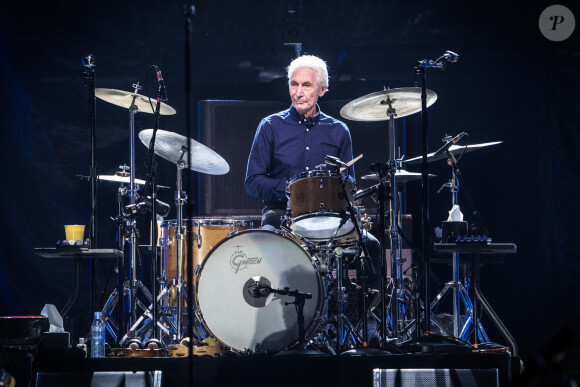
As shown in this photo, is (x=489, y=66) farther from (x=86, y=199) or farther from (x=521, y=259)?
(x=86, y=199)

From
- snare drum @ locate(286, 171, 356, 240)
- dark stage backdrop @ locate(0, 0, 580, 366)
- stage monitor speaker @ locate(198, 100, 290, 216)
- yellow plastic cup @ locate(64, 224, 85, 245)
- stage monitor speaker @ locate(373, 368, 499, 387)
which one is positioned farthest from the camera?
stage monitor speaker @ locate(198, 100, 290, 216)

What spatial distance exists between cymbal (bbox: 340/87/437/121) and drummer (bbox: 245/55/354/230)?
0.22 metres

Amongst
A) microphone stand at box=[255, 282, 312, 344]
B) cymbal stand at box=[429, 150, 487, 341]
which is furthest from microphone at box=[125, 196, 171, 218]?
cymbal stand at box=[429, 150, 487, 341]

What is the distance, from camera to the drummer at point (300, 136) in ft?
19.4

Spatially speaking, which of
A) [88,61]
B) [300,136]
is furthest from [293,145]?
[88,61]

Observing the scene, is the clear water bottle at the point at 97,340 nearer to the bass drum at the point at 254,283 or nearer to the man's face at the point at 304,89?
the bass drum at the point at 254,283

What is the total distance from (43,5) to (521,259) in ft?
17.4

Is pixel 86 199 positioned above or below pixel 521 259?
above

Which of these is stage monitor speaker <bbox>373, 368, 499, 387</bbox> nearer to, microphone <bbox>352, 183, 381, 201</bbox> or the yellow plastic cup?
microphone <bbox>352, 183, 381, 201</bbox>

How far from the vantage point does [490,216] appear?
716 centimetres

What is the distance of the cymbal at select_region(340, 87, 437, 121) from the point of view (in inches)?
221

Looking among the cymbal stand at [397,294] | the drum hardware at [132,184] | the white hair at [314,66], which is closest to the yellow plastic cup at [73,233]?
the drum hardware at [132,184]

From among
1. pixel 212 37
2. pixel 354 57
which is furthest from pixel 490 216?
pixel 212 37

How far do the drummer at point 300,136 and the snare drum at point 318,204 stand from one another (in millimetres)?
959
